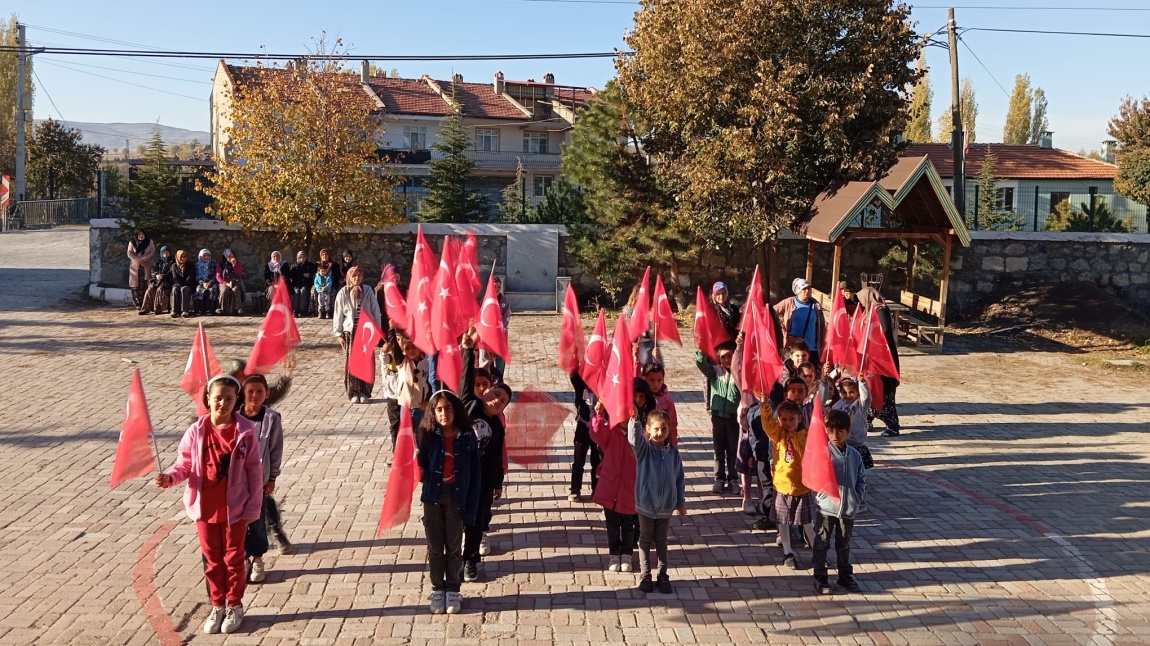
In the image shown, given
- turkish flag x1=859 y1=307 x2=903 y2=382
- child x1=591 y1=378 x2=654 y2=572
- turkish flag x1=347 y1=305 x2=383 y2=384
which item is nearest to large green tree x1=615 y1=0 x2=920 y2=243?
turkish flag x1=859 y1=307 x2=903 y2=382

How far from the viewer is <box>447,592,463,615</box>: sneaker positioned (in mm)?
6180

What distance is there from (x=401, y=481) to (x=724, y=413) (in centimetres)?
333

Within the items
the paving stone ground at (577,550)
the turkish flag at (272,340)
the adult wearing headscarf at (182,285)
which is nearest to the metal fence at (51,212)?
the adult wearing headscarf at (182,285)

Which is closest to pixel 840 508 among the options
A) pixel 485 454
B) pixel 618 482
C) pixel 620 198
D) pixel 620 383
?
pixel 618 482

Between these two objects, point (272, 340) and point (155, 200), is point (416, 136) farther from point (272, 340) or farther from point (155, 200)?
point (272, 340)

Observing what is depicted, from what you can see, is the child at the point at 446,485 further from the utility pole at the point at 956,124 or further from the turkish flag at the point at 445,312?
the utility pole at the point at 956,124

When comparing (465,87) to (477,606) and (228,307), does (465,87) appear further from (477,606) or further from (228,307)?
(477,606)

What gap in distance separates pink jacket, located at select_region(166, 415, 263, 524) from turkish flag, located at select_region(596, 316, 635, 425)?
7.84 ft

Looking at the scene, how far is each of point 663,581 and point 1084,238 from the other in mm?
17489

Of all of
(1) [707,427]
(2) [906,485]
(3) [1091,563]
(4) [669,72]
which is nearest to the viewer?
(3) [1091,563]

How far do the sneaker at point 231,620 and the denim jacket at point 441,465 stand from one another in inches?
49.1

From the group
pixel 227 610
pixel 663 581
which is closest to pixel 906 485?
pixel 663 581

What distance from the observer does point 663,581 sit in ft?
21.6

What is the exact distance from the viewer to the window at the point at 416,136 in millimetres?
48881
